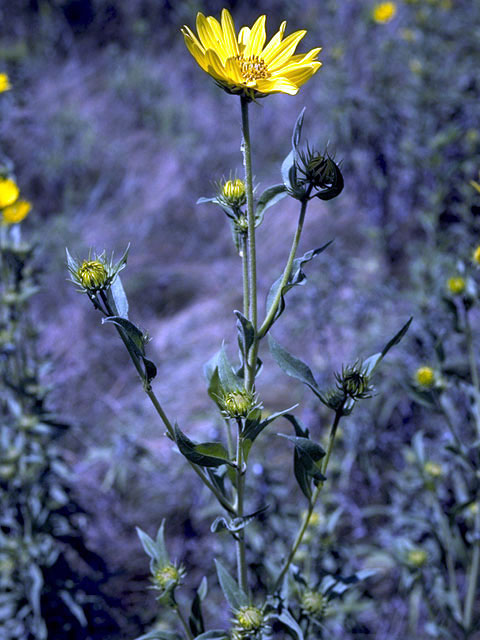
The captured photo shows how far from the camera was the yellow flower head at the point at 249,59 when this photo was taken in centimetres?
90

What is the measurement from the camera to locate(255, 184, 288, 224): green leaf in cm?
104

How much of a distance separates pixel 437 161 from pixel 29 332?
2.21 m

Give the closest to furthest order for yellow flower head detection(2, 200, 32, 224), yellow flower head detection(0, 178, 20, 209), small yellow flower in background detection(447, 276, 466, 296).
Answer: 1. small yellow flower in background detection(447, 276, 466, 296)
2. yellow flower head detection(0, 178, 20, 209)
3. yellow flower head detection(2, 200, 32, 224)

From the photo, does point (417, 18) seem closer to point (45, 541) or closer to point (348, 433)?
point (348, 433)

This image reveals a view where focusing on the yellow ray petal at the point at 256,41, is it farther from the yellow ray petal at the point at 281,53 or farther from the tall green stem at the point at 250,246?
the tall green stem at the point at 250,246

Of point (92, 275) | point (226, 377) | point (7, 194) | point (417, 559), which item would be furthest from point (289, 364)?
point (7, 194)

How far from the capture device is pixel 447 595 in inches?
71.4

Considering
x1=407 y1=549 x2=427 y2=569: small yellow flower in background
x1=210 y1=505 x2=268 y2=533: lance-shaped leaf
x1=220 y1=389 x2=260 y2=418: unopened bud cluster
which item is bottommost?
x1=407 y1=549 x2=427 y2=569: small yellow flower in background

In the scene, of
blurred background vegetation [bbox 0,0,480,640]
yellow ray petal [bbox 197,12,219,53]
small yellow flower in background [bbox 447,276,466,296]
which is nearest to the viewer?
yellow ray petal [bbox 197,12,219,53]

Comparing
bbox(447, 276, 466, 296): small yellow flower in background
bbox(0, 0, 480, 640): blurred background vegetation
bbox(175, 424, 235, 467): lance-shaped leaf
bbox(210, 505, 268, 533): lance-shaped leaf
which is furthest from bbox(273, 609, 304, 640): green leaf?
bbox(447, 276, 466, 296): small yellow flower in background

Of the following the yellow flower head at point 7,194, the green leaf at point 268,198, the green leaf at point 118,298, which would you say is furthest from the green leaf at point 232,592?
the yellow flower head at point 7,194

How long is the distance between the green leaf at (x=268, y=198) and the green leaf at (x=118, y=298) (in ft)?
0.84

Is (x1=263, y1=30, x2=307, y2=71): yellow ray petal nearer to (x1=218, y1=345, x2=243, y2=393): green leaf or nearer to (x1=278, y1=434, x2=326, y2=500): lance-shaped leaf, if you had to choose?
(x1=218, y1=345, x2=243, y2=393): green leaf

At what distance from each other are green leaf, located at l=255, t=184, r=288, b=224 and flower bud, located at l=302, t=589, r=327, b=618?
0.75 meters
